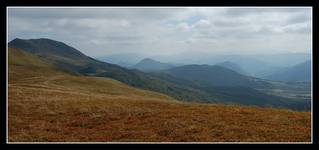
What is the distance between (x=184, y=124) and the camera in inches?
1307

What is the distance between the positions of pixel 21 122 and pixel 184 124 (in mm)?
15669

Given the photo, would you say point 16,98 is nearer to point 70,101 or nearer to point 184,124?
point 70,101
